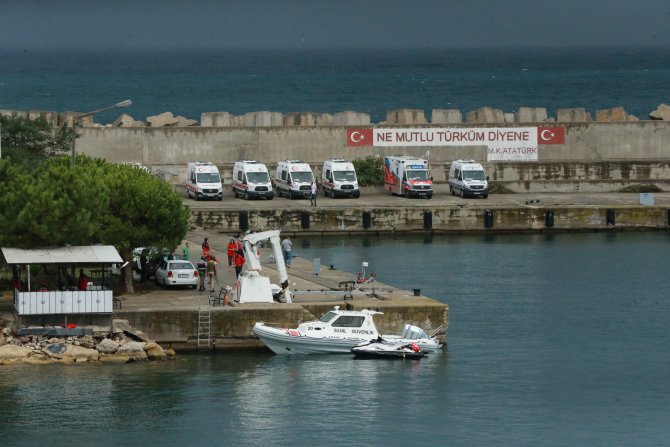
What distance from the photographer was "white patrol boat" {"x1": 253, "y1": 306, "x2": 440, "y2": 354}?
55.4 meters

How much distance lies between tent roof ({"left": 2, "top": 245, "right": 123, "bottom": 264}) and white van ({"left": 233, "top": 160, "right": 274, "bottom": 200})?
37.3 m

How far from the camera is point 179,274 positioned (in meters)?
61.1

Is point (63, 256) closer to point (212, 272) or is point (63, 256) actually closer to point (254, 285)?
point (254, 285)

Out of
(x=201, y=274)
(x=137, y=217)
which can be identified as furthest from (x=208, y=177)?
(x=137, y=217)

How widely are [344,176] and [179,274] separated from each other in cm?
3577

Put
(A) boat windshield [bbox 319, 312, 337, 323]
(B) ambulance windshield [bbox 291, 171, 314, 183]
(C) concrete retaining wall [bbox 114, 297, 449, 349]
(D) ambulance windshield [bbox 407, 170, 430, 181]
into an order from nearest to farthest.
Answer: (C) concrete retaining wall [bbox 114, 297, 449, 349] → (A) boat windshield [bbox 319, 312, 337, 323] → (B) ambulance windshield [bbox 291, 171, 314, 183] → (D) ambulance windshield [bbox 407, 170, 430, 181]

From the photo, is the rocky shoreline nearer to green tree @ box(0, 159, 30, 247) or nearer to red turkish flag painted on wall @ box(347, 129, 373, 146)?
green tree @ box(0, 159, 30, 247)

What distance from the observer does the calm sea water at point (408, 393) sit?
46688 mm

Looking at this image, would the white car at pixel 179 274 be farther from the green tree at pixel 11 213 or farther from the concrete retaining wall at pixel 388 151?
the concrete retaining wall at pixel 388 151

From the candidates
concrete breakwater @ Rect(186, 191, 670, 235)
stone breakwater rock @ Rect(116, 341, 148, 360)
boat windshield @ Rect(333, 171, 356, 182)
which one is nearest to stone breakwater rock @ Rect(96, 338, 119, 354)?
stone breakwater rock @ Rect(116, 341, 148, 360)

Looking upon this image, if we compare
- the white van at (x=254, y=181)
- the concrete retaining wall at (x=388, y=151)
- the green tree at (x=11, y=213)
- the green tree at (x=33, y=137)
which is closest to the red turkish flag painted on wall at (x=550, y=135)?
the concrete retaining wall at (x=388, y=151)

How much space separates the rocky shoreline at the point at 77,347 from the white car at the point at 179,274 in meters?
6.55

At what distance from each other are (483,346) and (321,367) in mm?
6845

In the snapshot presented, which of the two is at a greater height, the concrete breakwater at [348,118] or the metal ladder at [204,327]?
the concrete breakwater at [348,118]
